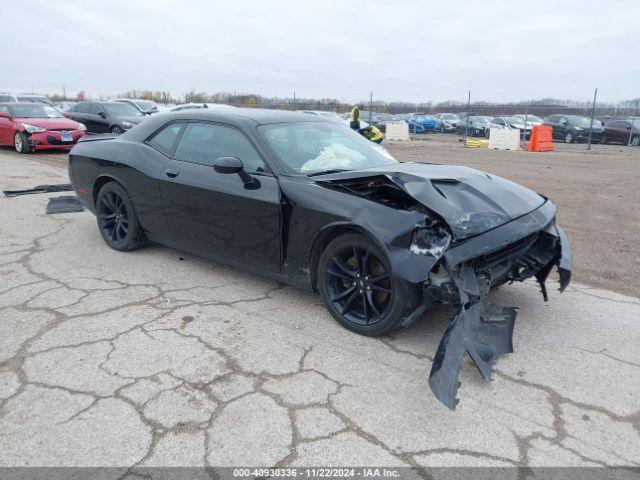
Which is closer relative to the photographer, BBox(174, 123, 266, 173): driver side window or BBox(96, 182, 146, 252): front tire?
BBox(174, 123, 266, 173): driver side window

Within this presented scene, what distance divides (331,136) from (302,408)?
8.77 feet

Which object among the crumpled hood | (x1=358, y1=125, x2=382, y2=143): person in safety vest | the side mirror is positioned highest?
(x1=358, y1=125, x2=382, y2=143): person in safety vest

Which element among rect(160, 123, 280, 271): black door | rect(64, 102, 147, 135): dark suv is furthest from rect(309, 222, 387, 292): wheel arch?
rect(64, 102, 147, 135): dark suv

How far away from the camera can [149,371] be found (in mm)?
3123

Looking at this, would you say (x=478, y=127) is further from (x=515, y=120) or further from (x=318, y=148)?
(x=318, y=148)

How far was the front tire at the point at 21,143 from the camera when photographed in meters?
13.8

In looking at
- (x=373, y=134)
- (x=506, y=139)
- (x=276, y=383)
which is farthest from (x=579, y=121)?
(x=276, y=383)

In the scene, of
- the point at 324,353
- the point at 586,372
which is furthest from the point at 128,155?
the point at 586,372

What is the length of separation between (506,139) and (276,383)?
20.7 meters

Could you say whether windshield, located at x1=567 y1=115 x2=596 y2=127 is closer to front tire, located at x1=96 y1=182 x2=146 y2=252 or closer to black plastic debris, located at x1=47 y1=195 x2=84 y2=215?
black plastic debris, located at x1=47 y1=195 x2=84 y2=215

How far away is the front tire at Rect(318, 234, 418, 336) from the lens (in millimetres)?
3324

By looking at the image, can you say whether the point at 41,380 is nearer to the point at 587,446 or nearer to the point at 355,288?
the point at 355,288

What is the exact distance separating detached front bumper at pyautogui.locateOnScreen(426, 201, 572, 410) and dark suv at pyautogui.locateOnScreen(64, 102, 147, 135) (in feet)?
49.0

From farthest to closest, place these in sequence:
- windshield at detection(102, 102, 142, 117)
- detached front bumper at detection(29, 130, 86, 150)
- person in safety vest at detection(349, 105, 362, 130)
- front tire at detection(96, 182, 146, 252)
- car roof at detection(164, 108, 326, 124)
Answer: windshield at detection(102, 102, 142, 117)
detached front bumper at detection(29, 130, 86, 150)
person in safety vest at detection(349, 105, 362, 130)
front tire at detection(96, 182, 146, 252)
car roof at detection(164, 108, 326, 124)
